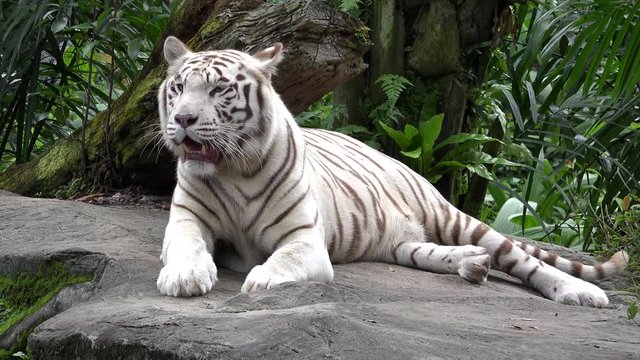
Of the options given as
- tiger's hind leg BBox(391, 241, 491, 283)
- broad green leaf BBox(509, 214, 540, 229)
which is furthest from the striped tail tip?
broad green leaf BBox(509, 214, 540, 229)

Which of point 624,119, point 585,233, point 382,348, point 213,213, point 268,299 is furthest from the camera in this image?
point 585,233

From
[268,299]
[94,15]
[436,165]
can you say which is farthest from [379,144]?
[268,299]

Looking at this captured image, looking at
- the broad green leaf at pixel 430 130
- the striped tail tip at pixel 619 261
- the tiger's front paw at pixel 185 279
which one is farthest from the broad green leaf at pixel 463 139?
the tiger's front paw at pixel 185 279

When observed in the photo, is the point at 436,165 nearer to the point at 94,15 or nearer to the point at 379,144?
the point at 379,144

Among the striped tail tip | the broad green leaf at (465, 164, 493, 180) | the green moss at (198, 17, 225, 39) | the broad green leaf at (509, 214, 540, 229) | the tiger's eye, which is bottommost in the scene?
the broad green leaf at (509, 214, 540, 229)

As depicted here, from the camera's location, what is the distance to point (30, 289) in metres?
3.50

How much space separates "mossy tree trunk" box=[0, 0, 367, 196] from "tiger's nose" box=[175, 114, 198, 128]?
1.24 meters

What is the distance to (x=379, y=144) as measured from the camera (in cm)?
575

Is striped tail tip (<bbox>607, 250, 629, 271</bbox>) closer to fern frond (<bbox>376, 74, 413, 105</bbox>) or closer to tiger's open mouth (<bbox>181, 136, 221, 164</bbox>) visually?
fern frond (<bbox>376, 74, 413, 105</bbox>)

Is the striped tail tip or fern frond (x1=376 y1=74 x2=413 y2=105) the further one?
fern frond (x1=376 y1=74 x2=413 y2=105)

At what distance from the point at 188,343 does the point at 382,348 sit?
498 mm

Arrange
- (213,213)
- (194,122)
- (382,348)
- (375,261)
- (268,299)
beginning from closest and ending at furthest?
(382,348)
(268,299)
(194,122)
(213,213)
(375,261)

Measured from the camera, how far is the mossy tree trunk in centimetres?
446

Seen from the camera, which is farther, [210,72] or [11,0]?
[11,0]
